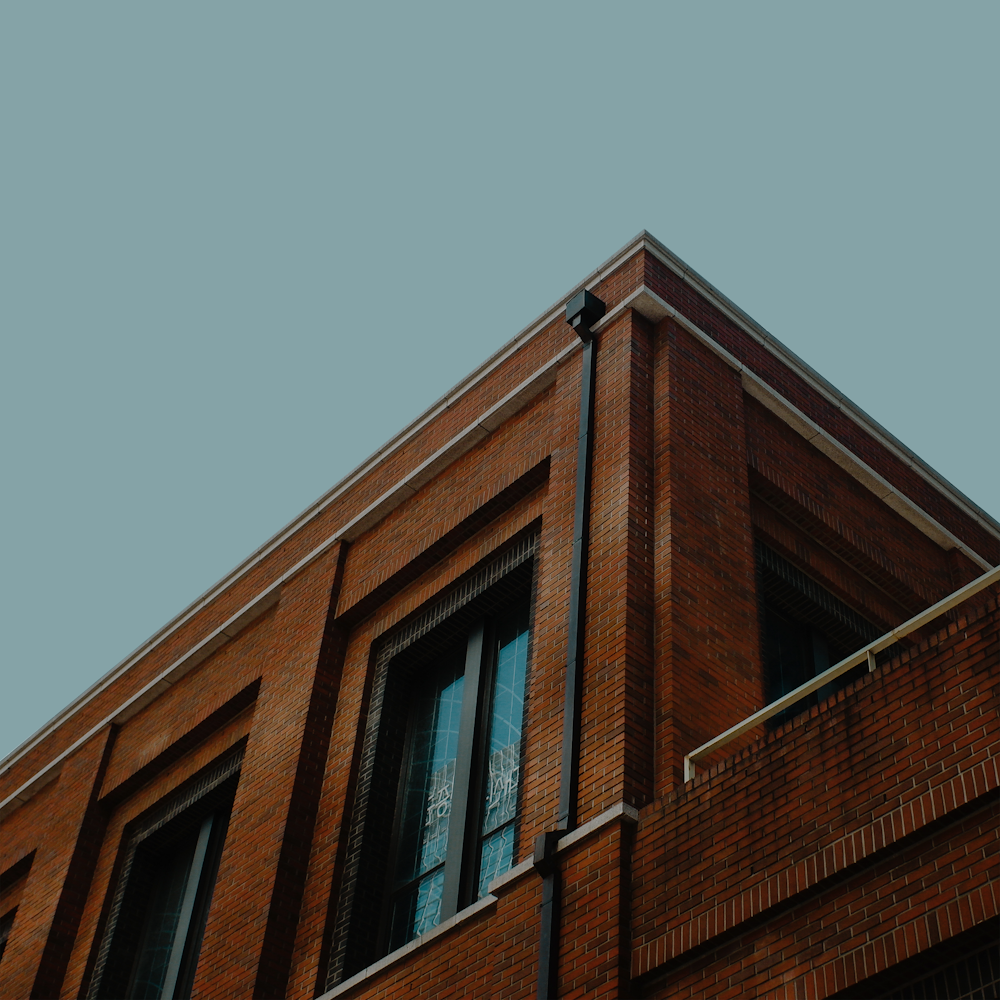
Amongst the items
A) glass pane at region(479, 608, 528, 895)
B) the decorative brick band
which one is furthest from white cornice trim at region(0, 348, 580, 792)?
the decorative brick band

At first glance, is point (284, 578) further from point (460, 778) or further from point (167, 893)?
point (460, 778)

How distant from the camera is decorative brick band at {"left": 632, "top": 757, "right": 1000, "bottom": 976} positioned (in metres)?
8.46

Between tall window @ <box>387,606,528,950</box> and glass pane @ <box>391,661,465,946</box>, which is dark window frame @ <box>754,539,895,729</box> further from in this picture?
glass pane @ <box>391,661,465,946</box>

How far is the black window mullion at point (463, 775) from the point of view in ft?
41.7

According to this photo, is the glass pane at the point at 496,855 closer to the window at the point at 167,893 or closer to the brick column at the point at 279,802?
the brick column at the point at 279,802

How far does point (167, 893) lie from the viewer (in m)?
16.6

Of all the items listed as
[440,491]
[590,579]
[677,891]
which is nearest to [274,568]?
[440,491]

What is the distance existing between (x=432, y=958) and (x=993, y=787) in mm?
4806

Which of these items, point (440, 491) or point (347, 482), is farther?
point (347, 482)

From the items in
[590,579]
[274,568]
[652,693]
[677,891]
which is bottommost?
[677,891]

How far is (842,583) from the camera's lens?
582 inches

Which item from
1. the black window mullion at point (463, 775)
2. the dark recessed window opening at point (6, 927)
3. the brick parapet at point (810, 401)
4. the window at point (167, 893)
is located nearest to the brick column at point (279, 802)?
the window at point (167, 893)

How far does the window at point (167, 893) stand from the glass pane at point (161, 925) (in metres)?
0.01

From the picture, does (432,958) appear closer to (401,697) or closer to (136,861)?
(401,697)
